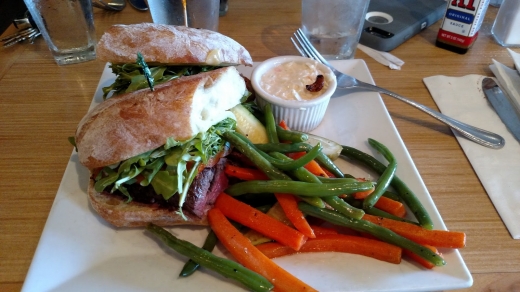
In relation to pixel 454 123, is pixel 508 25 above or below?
above

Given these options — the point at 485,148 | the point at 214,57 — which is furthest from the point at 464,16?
the point at 214,57

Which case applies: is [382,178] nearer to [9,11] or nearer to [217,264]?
[217,264]

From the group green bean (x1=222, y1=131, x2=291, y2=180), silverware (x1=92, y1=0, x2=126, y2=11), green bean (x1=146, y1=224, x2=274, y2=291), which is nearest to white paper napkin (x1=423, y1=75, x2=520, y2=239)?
green bean (x1=222, y1=131, x2=291, y2=180)

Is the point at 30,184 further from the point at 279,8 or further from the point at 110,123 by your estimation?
the point at 279,8

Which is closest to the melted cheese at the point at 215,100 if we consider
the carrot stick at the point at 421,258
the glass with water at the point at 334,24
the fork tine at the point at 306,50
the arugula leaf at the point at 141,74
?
the arugula leaf at the point at 141,74

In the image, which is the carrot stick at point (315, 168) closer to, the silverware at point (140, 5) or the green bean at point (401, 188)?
the green bean at point (401, 188)
